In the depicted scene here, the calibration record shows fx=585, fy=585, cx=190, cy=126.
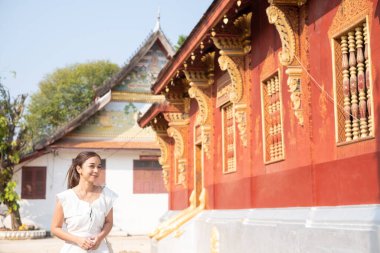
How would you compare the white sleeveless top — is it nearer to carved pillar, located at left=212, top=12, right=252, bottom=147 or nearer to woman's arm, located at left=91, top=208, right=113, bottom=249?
woman's arm, located at left=91, top=208, right=113, bottom=249

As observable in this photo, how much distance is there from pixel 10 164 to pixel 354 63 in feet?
66.1

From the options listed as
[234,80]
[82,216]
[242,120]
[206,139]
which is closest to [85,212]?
[82,216]

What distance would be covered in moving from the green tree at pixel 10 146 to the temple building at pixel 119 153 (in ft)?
4.06

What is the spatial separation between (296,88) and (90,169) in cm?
326

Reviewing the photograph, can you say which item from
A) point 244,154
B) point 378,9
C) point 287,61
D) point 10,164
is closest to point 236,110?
point 244,154

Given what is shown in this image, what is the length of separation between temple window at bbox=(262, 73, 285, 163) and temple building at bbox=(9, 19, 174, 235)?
57.6ft

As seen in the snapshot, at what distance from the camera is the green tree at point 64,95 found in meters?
40.0

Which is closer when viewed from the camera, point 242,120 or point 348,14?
point 348,14

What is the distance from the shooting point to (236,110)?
898 centimetres

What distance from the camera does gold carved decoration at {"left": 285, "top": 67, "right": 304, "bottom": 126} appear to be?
22.0 feet

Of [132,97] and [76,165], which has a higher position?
[132,97]

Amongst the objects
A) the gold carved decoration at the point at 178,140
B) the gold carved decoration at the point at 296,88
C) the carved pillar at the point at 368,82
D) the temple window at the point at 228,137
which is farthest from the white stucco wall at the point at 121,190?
the carved pillar at the point at 368,82

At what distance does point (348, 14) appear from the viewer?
5.74 m

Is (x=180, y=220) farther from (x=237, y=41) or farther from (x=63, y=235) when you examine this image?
(x=63, y=235)
